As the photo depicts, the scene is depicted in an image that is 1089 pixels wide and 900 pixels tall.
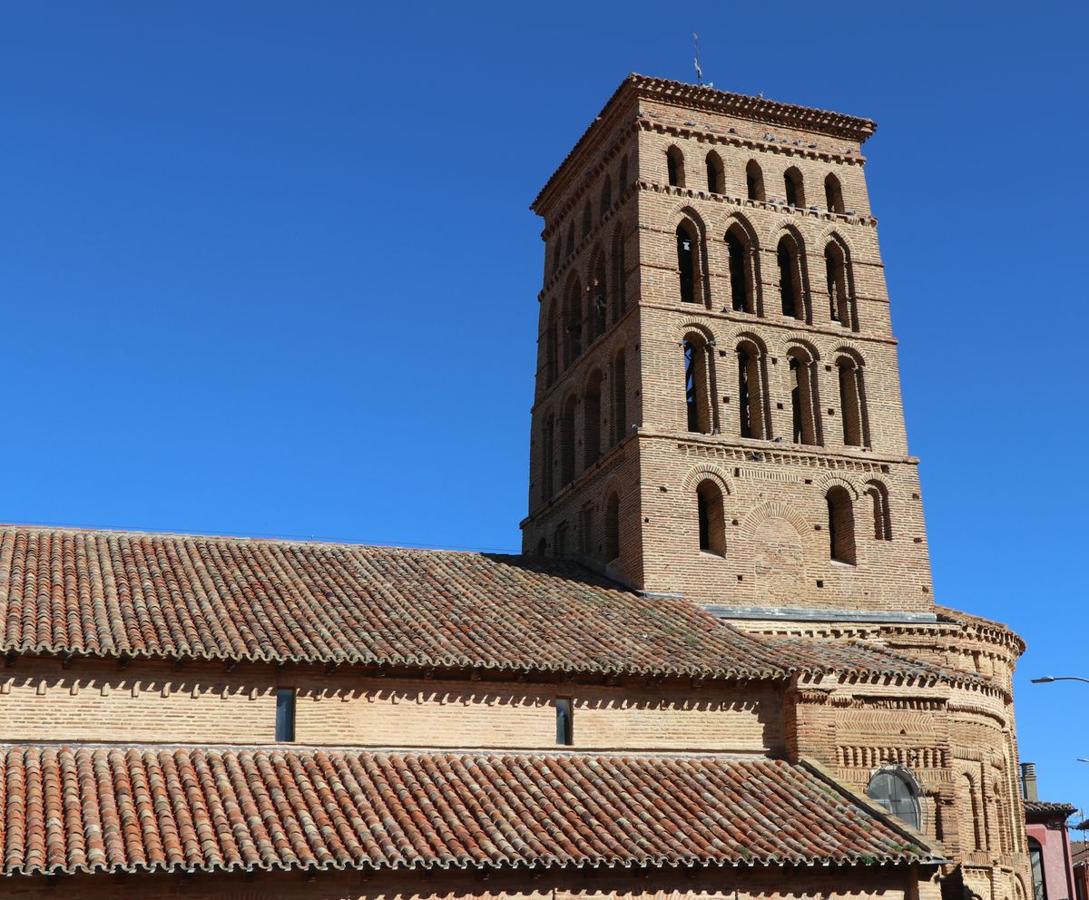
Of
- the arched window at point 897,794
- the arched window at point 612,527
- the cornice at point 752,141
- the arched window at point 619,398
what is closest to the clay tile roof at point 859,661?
the arched window at point 897,794

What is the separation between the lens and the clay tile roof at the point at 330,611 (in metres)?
18.2

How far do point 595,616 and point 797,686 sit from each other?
3840 mm

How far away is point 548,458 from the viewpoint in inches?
1243

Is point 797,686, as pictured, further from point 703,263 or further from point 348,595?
point 703,263

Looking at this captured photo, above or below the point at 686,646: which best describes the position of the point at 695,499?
above

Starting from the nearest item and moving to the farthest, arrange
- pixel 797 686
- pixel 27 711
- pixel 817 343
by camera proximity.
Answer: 1. pixel 27 711
2. pixel 797 686
3. pixel 817 343

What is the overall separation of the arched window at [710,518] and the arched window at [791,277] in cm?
501

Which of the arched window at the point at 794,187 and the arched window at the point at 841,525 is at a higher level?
the arched window at the point at 794,187

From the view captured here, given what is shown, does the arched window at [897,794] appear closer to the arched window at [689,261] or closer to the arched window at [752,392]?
the arched window at [752,392]

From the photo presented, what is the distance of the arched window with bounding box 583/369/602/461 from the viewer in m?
29.2

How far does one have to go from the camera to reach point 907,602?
26.5 m

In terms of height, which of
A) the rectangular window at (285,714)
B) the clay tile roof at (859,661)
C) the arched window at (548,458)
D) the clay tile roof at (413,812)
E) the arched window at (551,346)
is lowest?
the clay tile roof at (413,812)

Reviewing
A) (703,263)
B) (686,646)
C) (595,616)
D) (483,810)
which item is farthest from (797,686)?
(703,263)

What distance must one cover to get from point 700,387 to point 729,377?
2.13 ft
